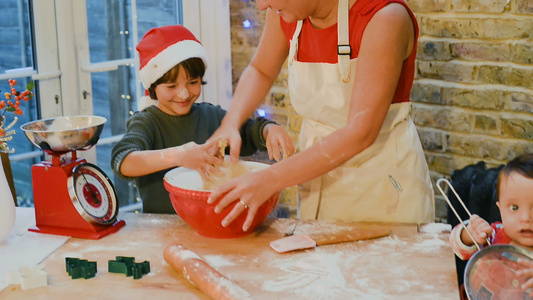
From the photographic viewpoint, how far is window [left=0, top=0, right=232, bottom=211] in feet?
9.59

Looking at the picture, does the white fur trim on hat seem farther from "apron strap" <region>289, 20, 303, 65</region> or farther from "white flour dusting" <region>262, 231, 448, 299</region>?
"white flour dusting" <region>262, 231, 448, 299</region>

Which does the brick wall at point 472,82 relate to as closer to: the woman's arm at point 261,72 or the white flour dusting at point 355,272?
the woman's arm at point 261,72

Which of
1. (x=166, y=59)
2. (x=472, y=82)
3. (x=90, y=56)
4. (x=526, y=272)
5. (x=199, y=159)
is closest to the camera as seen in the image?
(x=526, y=272)

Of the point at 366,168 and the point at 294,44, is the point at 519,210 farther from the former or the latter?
the point at 294,44

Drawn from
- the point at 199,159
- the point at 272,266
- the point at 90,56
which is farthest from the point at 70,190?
the point at 90,56

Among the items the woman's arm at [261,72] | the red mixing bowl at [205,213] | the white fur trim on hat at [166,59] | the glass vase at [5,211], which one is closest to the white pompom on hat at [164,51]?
the white fur trim on hat at [166,59]

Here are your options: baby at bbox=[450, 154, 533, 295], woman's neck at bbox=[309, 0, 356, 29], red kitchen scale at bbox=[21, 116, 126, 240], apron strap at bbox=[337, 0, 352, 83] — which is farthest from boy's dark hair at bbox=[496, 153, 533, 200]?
red kitchen scale at bbox=[21, 116, 126, 240]

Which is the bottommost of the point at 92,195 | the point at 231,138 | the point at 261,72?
the point at 92,195

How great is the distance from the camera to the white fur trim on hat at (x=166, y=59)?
222 cm

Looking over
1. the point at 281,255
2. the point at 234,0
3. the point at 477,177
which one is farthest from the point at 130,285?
the point at 234,0

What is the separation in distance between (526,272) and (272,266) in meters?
0.55

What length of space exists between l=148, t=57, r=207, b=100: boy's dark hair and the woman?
0.56 feet

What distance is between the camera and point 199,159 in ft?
6.11

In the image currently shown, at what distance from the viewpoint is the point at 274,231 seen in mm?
1785
